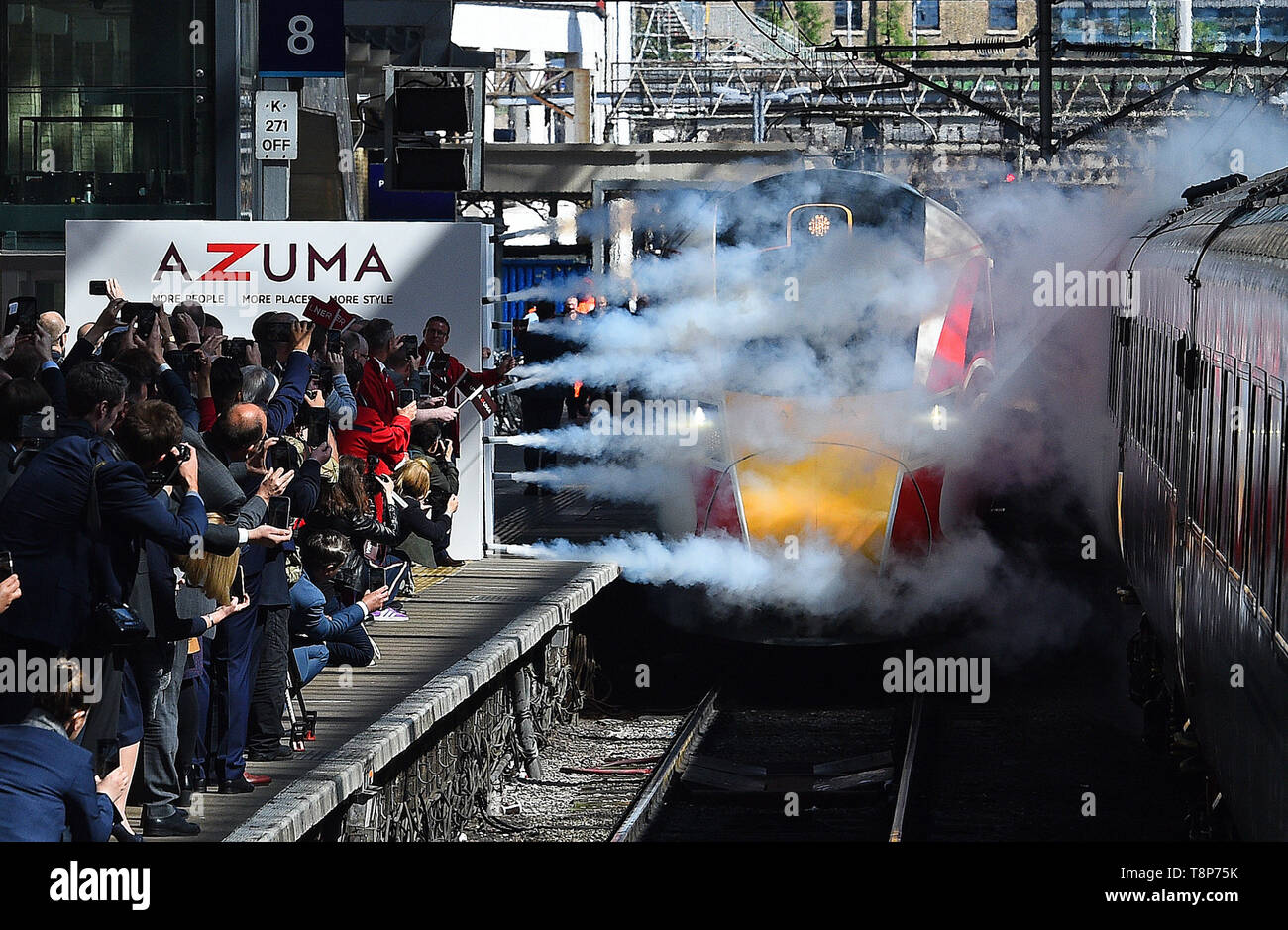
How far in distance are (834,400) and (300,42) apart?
4.68 meters

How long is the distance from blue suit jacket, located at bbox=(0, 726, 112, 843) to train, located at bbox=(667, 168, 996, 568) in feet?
24.2

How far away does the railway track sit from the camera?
10641mm

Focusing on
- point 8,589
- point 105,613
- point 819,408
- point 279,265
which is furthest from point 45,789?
point 279,265

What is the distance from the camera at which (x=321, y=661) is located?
9273mm

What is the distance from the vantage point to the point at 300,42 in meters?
14.7

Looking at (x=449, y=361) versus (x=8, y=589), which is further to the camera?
(x=449, y=361)

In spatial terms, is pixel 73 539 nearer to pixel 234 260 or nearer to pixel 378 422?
pixel 378 422

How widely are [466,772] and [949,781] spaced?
261 cm

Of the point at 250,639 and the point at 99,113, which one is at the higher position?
the point at 99,113

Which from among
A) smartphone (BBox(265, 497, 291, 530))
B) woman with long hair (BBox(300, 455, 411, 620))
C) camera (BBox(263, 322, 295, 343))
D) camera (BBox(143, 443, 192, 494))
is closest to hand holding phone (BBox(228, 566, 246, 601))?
smartphone (BBox(265, 497, 291, 530))

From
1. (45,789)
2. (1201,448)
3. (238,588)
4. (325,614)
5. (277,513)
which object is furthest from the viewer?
(325,614)

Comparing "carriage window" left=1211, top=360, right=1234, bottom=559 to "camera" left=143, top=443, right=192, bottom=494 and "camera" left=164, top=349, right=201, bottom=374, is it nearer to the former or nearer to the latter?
"camera" left=143, top=443, right=192, bottom=494

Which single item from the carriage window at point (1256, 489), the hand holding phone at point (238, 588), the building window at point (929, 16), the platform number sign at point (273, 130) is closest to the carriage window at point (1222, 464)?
the carriage window at point (1256, 489)

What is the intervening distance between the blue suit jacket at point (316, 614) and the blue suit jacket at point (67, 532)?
2335mm
